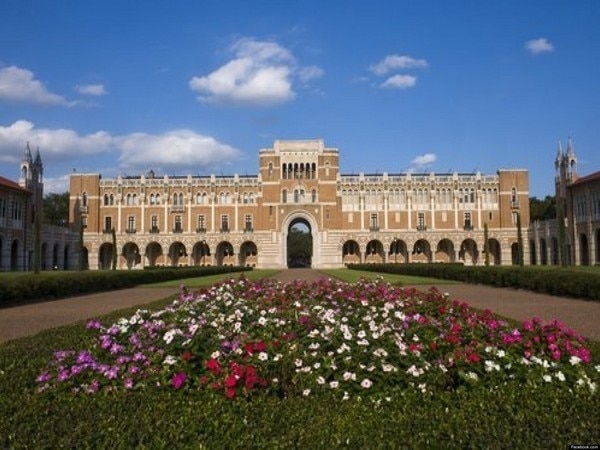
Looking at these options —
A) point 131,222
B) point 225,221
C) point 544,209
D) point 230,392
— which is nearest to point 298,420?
point 230,392

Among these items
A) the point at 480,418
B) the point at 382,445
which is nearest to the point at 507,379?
the point at 480,418

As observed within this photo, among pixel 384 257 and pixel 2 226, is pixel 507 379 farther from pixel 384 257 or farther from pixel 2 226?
pixel 384 257

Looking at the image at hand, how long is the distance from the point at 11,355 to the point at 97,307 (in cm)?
1176

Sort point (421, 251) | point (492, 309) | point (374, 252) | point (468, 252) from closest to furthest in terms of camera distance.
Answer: point (492, 309) → point (468, 252) → point (421, 251) → point (374, 252)

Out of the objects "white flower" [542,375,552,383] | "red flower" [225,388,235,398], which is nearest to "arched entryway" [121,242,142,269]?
"red flower" [225,388,235,398]

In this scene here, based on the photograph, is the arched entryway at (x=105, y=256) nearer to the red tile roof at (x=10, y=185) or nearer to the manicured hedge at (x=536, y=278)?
the red tile roof at (x=10, y=185)

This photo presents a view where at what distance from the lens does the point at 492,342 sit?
6508mm

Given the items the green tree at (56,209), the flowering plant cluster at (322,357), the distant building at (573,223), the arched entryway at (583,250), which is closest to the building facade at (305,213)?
the distant building at (573,223)

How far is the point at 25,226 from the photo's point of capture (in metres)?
52.5

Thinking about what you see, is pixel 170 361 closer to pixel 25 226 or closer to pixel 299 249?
pixel 25 226

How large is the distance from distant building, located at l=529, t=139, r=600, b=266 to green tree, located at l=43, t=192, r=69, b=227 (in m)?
73.1

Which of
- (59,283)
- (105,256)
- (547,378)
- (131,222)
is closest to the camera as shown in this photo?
(547,378)

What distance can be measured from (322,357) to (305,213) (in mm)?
65970

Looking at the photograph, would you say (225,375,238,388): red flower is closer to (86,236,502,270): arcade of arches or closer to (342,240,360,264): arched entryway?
(86,236,502,270): arcade of arches
